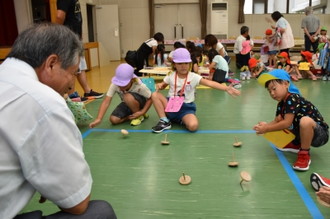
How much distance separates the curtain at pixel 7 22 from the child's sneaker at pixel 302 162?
663 cm

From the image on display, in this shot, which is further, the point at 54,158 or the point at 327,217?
the point at 327,217

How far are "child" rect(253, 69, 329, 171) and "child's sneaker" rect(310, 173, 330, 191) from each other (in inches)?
10.8

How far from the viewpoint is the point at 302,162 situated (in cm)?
220

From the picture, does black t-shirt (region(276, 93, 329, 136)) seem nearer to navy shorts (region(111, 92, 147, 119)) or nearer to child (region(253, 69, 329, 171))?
child (region(253, 69, 329, 171))

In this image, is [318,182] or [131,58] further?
[131,58]

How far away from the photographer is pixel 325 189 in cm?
145

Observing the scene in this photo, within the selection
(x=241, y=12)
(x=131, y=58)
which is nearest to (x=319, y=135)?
(x=131, y=58)

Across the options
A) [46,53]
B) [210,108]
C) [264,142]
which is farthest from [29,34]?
[210,108]

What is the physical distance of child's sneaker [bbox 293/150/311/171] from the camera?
2.19 metres

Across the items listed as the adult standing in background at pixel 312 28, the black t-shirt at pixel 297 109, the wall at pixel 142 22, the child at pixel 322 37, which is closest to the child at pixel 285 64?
the child at pixel 322 37

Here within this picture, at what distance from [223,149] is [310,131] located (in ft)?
2.34

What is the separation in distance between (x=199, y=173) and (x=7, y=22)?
6.46 meters

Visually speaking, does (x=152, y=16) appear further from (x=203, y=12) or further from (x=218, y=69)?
(x=218, y=69)

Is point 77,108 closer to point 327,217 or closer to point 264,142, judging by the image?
point 264,142
